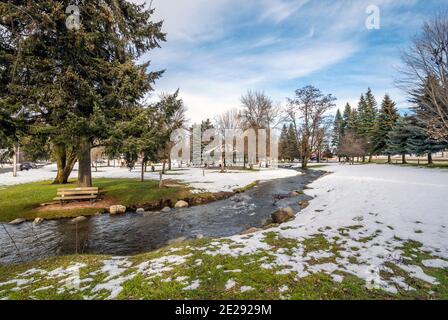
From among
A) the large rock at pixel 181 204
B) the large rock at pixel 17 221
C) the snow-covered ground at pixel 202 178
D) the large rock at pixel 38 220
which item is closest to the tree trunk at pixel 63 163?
the snow-covered ground at pixel 202 178

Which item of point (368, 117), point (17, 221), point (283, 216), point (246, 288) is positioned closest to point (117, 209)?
point (17, 221)

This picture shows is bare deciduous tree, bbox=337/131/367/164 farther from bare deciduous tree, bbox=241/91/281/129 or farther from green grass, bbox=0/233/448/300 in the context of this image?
green grass, bbox=0/233/448/300

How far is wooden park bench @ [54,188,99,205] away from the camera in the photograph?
44.2 ft

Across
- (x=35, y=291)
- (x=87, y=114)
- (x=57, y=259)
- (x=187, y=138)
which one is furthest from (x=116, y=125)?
(x=187, y=138)

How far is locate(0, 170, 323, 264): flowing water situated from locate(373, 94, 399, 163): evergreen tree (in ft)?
156

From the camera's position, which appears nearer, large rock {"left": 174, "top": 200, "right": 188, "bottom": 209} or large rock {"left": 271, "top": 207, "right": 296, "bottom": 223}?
large rock {"left": 271, "top": 207, "right": 296, "bottom": 223}

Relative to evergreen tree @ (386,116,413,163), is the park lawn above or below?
below

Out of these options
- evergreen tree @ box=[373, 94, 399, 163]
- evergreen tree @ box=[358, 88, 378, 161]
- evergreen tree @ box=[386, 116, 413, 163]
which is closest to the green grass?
evergreen tree @ box=[386, 116, 413, 163]

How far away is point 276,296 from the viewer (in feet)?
12.3

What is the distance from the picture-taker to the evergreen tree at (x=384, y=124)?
49731mm

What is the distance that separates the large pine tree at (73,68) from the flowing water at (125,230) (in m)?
4.88

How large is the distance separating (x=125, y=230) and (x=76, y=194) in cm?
620

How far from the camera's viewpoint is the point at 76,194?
1412 centimetres

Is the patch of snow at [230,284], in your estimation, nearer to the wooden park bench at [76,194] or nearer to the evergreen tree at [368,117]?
the wooden park bench at [76,194]
